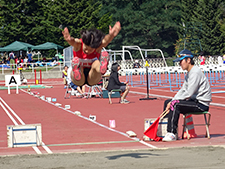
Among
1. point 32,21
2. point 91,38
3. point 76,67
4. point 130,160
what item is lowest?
point 130,160

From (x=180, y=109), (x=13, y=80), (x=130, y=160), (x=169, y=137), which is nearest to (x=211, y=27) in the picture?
(x=13, y=80)

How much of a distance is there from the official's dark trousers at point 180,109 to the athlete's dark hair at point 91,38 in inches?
90.5

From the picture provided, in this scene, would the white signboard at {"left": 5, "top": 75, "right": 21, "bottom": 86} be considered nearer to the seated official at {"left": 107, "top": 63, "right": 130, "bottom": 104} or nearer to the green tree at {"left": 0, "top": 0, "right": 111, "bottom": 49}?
the seated official at {"left": 107, "top": 63, "right": 130, "bottom": 104}

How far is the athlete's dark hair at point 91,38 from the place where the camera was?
7.11m

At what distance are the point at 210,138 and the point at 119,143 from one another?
1765mm

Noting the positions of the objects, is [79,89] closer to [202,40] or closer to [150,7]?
[202,40]

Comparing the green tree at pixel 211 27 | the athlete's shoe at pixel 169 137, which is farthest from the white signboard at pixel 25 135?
the green tree at pixel 211 27

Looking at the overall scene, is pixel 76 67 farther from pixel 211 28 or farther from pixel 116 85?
pixel 211 28

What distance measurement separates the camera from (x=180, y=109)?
867 centimetres

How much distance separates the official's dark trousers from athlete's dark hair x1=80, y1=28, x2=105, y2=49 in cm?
230

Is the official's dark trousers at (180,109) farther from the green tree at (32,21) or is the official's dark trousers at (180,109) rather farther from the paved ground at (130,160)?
the green tree at (32,21)

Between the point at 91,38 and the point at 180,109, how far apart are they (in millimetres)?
2534

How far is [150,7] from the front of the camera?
64.9m

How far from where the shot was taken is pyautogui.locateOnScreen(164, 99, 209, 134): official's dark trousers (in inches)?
339
